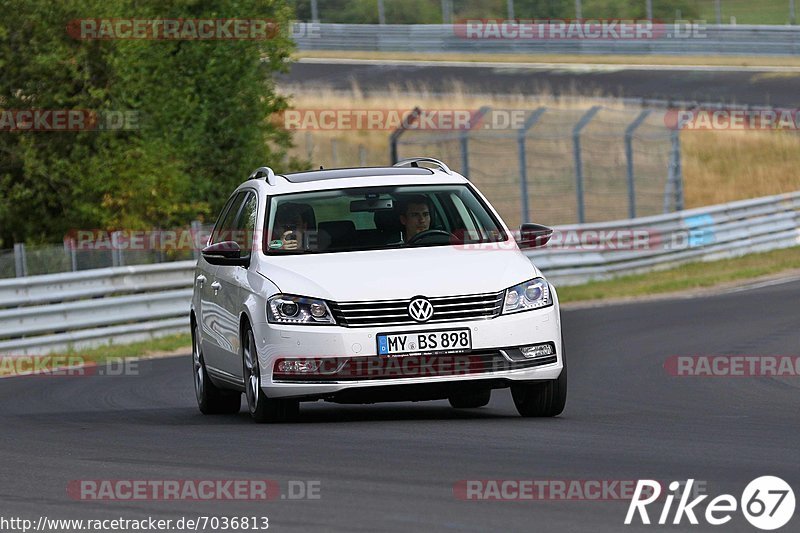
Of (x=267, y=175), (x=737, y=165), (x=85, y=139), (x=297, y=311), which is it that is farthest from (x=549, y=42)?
(x=297, y=311)

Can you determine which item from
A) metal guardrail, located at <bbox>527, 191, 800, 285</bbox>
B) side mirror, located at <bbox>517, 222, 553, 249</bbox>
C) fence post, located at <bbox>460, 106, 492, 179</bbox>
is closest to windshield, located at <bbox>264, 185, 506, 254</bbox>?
side mirror, located at <bbox>517, 222, 553, 249</bbox>

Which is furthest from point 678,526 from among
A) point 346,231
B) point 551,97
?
point 551,97

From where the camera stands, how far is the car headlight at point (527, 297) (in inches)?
410

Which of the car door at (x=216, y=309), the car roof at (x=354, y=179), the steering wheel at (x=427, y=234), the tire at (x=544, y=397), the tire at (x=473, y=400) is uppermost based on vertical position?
the car roof at (x=354, y=179)

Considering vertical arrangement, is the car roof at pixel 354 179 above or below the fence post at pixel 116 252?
above

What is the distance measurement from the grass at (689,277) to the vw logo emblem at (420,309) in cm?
1572

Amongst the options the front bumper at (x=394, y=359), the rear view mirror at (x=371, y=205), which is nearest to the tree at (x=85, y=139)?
the rear view mirror at (x=371, y=205)

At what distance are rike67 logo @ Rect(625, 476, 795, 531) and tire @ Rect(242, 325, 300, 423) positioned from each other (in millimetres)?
3689

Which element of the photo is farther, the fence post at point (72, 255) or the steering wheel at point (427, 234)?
the fence post at point (72, 255)

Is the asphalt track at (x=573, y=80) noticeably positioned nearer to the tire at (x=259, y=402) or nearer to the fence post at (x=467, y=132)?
the fence post at (x=467, y=132)

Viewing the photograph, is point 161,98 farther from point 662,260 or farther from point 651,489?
point 651,489

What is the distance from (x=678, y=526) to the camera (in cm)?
652

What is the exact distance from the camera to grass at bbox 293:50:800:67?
169ft

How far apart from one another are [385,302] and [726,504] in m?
3.64
